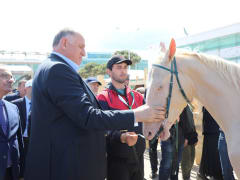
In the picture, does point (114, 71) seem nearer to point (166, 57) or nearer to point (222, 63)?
point (166, 57)

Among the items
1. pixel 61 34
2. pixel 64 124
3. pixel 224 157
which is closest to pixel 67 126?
pixel 64 124

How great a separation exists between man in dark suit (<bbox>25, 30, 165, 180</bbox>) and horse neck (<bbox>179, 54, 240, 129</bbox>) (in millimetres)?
498

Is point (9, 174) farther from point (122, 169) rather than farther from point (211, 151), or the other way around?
point (211, 151)

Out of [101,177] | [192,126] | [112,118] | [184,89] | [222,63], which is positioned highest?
[222,63]

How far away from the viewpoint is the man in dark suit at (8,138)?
7.89ft

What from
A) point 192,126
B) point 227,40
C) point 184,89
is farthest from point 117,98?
point 227,40

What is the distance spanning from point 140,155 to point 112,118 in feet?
4.45

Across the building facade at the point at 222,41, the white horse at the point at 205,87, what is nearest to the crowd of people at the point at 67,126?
the white horse at the point at 205,87

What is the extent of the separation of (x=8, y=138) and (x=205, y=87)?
215cm

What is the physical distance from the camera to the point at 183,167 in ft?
15.7

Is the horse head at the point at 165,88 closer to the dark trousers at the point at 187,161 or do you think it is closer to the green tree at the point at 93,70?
the dark trousers at the point at 187,161

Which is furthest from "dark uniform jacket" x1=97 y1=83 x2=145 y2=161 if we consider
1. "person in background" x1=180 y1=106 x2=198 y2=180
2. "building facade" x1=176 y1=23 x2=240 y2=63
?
"building facade" x1=176 y1=23 x2=240 y2=63

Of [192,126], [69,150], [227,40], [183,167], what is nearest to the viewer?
[69,150]

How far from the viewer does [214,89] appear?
1967 millimetres
